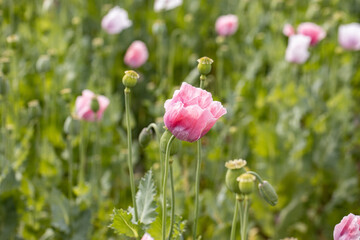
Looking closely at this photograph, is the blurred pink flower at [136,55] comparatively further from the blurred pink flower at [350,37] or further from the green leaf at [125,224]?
the green leaf at [125,224]

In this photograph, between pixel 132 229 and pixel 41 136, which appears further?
pixel 41 136

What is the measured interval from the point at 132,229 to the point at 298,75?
1.91 metres

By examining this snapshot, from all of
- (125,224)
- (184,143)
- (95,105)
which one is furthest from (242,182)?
(184,143)

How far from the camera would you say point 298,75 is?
2.56 meters

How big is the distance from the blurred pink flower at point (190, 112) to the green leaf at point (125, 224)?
0.53ft

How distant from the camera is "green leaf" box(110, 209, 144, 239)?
2.55ft

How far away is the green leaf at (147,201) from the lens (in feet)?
2.69

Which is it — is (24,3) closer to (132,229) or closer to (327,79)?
(327,79)

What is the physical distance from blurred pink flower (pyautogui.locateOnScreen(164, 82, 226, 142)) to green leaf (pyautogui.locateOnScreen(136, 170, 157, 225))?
156 millimetres

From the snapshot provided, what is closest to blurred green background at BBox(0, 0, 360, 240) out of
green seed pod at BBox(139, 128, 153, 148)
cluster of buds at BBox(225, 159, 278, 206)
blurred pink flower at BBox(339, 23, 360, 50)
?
blurred pink flower at BBox(339, 23, 360, 50)

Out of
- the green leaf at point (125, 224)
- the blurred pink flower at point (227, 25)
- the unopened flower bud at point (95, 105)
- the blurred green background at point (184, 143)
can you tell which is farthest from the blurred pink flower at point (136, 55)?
the green leaf at point (125, 224)

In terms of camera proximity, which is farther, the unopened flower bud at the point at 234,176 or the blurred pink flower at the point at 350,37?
the blurred pink flower at the point at 350,37

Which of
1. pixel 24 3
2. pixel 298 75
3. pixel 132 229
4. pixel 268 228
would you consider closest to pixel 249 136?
pixel 268 228

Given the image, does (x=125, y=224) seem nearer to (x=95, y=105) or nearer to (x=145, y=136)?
(x=145, y=136)
